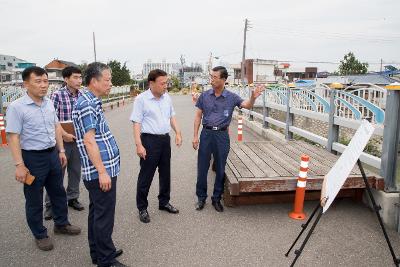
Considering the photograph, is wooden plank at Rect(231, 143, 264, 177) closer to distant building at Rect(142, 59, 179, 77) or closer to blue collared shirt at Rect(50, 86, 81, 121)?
blue collared shirt at Rect(50, 86, 81, 121)

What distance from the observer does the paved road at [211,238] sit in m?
3.47

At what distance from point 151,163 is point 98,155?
1.56 meters

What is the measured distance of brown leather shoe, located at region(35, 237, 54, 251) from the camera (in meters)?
3.64

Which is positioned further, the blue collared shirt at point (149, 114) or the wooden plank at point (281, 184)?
the wooden plank at point (281, 184)

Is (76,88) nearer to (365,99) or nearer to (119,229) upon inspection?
(119,229)

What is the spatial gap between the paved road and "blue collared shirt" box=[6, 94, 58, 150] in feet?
3.96

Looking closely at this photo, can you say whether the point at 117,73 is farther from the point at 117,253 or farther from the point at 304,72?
the point at 304,72

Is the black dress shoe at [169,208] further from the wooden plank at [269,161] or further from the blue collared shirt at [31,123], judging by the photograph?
the blue collared shirt at [31,123]

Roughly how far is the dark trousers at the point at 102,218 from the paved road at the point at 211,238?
0.32 meters

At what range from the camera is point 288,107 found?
29.6 feet

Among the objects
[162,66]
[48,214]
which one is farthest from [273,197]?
[162,66]

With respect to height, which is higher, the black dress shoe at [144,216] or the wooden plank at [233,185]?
the wooden plank at [233,185]

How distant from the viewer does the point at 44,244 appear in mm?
3652

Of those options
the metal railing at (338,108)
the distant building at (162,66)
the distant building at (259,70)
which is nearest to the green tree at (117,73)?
the distant building at (259,70)
